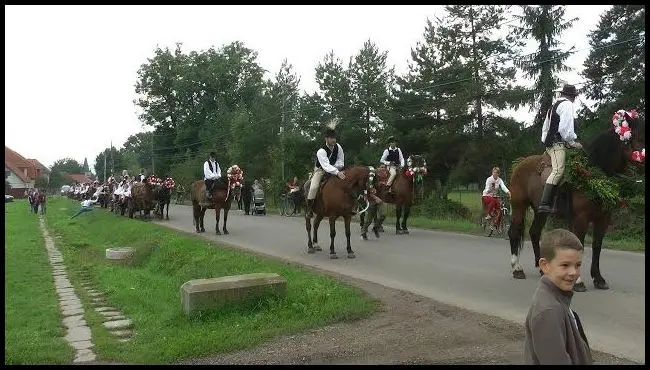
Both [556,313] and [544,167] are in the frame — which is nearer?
[556,313]

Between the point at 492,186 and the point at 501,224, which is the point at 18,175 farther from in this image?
the point at 501,224

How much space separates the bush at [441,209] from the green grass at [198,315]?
1308cm

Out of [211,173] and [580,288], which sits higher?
[211,173]

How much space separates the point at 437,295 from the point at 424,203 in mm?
18405

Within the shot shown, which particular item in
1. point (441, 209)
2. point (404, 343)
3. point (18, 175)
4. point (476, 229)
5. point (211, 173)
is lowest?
point (404, 343)

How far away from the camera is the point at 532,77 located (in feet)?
102

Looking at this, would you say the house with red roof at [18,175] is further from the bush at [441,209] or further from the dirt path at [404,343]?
the dirt path at [404,343]

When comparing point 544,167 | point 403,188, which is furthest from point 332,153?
point 544,167

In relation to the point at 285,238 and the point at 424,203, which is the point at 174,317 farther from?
the point at 424,203

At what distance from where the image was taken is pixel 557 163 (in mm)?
8562

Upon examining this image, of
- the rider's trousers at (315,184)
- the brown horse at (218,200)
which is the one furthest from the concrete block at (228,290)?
the brown horse at (218,200)

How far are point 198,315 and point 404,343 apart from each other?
2.79 metres

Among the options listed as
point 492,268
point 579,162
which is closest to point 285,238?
point 492,268

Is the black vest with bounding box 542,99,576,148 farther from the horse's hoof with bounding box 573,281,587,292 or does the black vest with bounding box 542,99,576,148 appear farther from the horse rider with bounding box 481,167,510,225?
the horse rider with bounding box 481,167,510,225
